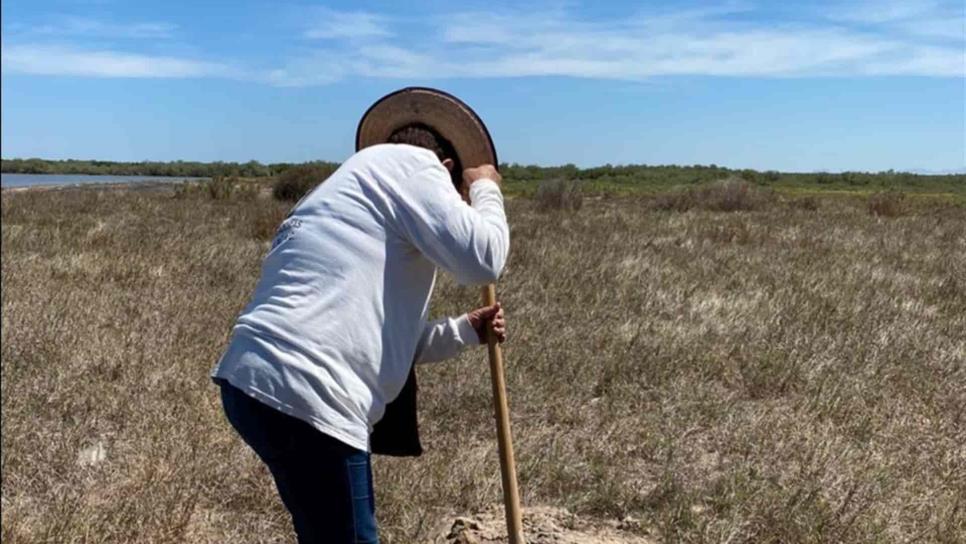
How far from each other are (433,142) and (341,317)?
2.24 ft

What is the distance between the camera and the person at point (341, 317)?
79.2 inches

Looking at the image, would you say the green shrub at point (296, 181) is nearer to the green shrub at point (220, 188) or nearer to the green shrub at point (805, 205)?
the green shrub at point (220, 188)

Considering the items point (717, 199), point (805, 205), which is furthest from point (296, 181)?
point (805, 205)

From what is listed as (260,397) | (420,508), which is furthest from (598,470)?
(260,397)

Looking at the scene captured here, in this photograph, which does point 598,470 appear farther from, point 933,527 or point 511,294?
point 511,294

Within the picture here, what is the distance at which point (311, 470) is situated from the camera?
6.78ft

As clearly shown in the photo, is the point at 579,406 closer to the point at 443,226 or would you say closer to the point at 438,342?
the point at 438,342

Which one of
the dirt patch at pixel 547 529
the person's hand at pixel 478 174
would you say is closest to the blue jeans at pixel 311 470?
the person's hand at pixel 478 174

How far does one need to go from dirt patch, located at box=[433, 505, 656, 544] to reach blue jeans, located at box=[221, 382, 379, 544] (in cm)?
143

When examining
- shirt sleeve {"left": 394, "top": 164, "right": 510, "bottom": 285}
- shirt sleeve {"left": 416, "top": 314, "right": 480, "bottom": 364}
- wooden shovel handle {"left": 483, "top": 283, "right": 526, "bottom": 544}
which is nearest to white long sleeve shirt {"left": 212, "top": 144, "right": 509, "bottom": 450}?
shirt sleeve {"left": 394, "top": 164, "right": 510, "bottom": 285}

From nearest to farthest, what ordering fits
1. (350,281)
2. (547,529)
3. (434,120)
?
1. (350,281)
2. (434,120)
3. (547,529)

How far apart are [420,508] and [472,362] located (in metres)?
2.30

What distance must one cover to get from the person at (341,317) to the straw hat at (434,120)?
1.27 feet

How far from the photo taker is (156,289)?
321 inches
